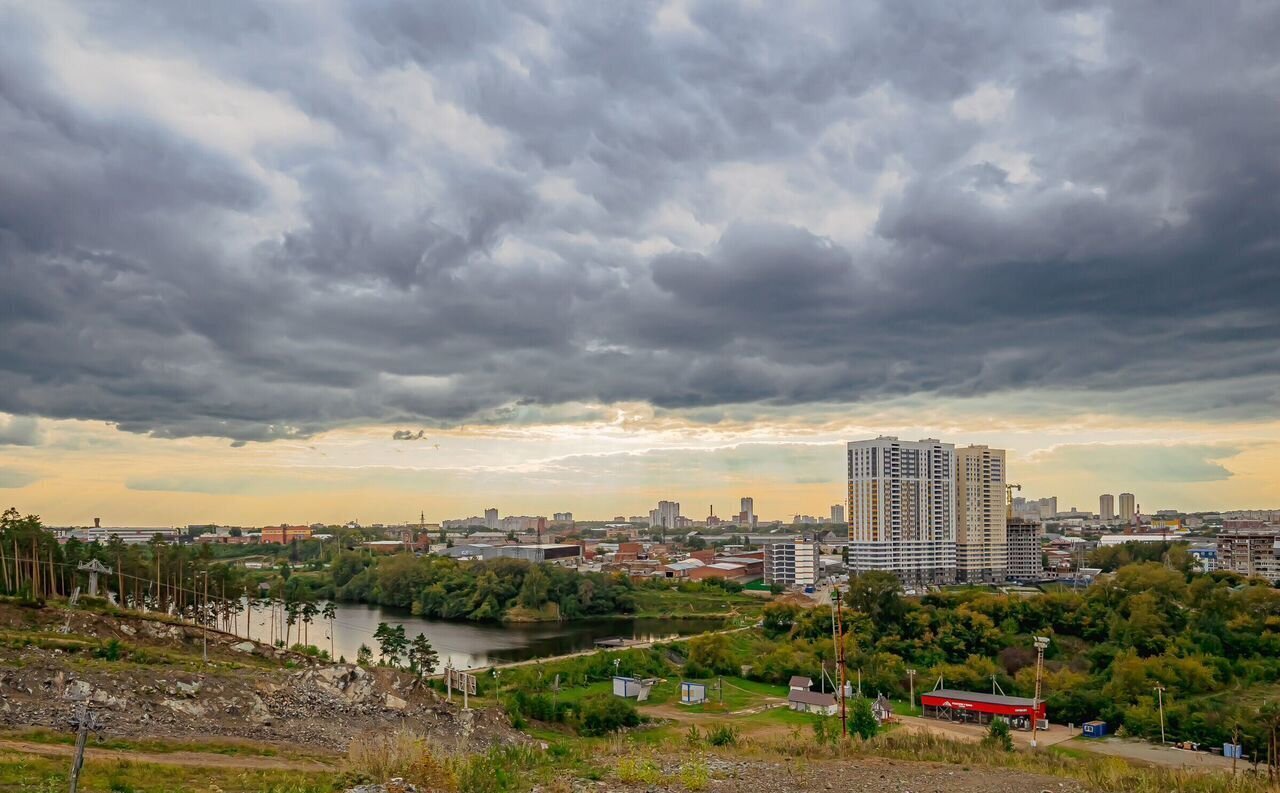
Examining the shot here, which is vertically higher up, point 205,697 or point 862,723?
point 205,697

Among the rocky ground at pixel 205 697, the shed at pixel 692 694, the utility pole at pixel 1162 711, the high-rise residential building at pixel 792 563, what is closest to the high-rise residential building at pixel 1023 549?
the high-rise residential building at pixel 792 563

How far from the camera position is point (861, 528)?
62250 mm

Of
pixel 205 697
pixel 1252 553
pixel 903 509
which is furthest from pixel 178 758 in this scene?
pixel 1252 553

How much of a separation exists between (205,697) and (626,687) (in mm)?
15111

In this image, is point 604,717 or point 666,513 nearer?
point 604,717

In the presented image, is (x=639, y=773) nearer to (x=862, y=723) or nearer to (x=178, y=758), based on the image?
(x=178, y=758)

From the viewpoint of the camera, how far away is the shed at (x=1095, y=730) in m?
22.9

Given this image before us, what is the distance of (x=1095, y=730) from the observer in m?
23.0

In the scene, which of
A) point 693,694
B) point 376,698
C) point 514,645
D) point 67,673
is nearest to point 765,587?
point 514,645

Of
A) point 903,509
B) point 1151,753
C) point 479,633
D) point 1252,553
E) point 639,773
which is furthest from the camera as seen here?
point 1252,553

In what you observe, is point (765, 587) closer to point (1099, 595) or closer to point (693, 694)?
→ point (1099, 595)

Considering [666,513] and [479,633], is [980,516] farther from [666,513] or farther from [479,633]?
[666,513]

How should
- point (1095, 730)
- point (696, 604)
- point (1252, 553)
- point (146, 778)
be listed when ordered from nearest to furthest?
1. point (146, 778)
2. point (1095, 730)
3. point (696, 604)
4. point (1252, 553)

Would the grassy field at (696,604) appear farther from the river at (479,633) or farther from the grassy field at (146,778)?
the grassy field at (146,778)
